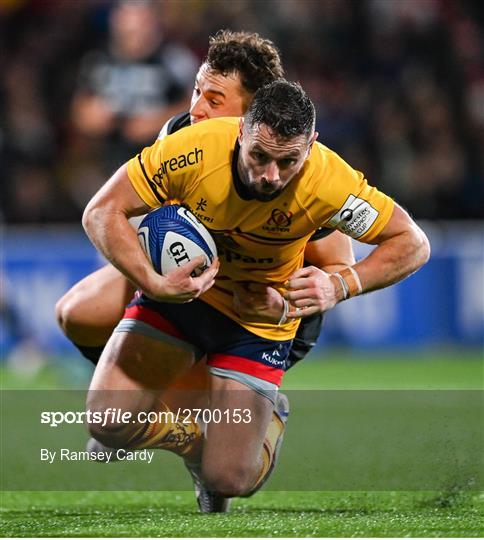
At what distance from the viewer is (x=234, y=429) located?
5.37 m

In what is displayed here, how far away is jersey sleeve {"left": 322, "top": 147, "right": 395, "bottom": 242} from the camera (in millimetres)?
4938

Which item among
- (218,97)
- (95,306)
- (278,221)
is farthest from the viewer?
(95,306)

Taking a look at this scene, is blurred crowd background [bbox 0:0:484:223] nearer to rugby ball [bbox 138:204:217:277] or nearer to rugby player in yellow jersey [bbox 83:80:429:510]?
rugby player in yellow jersey [bbox 83:80:429:510]

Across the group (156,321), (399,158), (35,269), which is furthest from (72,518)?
(399,158)

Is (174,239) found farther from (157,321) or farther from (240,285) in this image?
(157,321)

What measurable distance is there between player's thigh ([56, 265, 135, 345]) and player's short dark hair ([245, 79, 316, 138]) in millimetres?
1434

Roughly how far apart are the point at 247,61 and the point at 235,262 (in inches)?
40.5

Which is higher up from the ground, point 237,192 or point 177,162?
point 177,162

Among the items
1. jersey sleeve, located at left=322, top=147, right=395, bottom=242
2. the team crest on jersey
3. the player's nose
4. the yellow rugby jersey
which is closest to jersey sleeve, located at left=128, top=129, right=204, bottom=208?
the yellow rugby jersey

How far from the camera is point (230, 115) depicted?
18.5 feet

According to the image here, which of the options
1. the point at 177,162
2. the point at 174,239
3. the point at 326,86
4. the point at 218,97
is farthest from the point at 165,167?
the point at 326,86

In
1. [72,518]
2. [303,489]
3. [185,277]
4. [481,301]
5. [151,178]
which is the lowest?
[481,301]

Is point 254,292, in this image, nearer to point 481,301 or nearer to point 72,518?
point 72,518

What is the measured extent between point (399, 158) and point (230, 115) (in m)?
7.35
